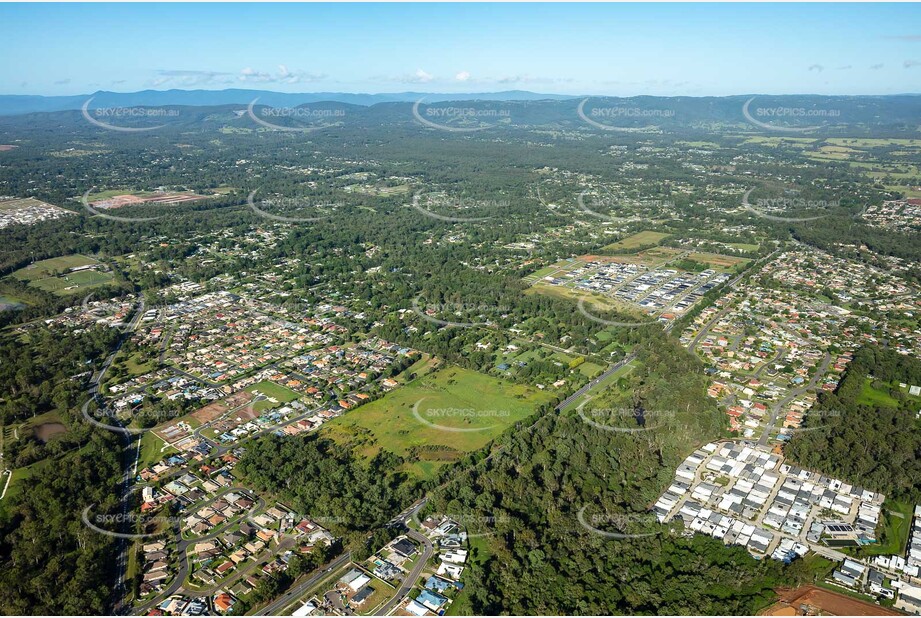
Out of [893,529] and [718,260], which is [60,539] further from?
[718,260]

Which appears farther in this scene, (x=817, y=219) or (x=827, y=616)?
(x=817, y=219)

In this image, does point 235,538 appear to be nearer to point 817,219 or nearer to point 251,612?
point 251,612

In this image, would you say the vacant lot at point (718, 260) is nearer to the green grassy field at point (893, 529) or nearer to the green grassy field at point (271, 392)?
the green grassy field at point (893, 529)

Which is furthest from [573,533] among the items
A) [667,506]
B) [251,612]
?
[251,612]

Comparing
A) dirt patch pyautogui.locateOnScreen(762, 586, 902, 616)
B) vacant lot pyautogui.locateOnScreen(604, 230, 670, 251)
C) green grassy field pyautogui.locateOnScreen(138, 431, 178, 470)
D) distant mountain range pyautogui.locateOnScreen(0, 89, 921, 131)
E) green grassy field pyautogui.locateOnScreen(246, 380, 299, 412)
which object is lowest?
green grassy field pyautogui.locateOnScreen(138, 431, 178, 470)

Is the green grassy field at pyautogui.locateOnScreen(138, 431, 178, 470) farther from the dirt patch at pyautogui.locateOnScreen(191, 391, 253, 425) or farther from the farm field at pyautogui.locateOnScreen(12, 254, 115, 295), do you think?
the farm field at pyautogui.locateOnScreen(12, 254, 115, 295)

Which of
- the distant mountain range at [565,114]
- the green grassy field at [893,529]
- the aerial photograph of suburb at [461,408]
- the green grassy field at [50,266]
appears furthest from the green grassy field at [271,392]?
the distant mountain range at [565,114]

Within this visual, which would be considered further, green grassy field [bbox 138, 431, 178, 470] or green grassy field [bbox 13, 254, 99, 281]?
green grassy field [bbox 13, 254, 99, 281]

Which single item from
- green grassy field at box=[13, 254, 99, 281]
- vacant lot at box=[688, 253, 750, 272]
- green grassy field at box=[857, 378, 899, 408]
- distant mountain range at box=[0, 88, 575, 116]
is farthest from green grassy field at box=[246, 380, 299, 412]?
distant mountain range at box=[0, 88, 575, 116]
